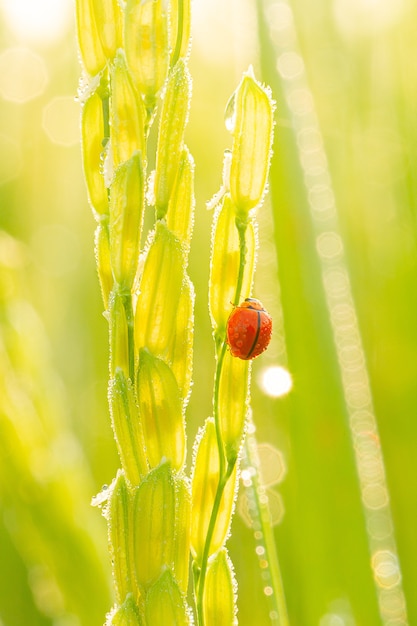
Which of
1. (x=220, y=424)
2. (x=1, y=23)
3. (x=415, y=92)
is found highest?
(x=1, y=23)

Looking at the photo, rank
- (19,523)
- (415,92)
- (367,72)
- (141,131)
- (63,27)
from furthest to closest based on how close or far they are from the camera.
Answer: (63,27) < (367,72) < (415,92) < (19,523) < (141,131)

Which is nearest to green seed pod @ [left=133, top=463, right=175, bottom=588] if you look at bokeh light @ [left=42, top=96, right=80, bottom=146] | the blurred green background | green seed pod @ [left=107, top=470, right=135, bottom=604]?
green seed pod @ [left=107, top=470, right=135, bottom=604]

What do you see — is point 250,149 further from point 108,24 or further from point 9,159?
point 9,159

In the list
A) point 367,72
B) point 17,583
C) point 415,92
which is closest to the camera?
point 17,583

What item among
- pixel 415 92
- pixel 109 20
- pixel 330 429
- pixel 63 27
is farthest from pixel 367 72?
pixel 109 20

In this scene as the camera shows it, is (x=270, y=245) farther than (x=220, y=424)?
Yes

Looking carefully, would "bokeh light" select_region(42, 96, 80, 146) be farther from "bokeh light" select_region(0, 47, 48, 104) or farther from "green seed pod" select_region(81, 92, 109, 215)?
"green seed pod" select_region(81, 92, 109, 215)

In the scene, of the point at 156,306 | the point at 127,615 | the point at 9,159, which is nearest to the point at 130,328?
the point at 156,306

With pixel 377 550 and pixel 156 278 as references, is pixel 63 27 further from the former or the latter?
pixel 156 278
